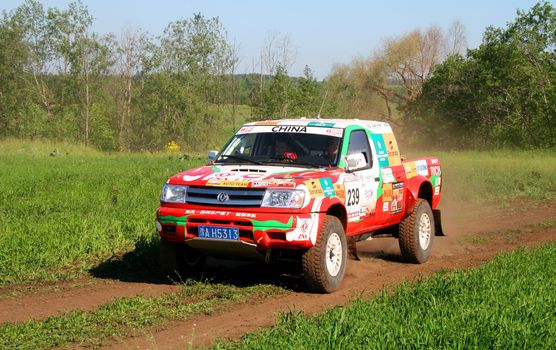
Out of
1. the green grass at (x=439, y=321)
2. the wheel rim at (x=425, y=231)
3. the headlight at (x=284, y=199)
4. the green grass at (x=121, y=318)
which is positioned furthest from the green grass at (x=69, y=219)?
the green grass at (x=439, y=321)

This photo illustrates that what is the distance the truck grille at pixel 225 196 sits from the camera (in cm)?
773

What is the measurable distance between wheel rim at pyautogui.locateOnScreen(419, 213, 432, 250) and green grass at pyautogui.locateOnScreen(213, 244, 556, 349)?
8.99 feet

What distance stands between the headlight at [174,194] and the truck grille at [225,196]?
0.07 meters

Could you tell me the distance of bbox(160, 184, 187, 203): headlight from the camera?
811 centimetres

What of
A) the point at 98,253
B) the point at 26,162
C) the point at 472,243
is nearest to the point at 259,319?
the point at 98,253

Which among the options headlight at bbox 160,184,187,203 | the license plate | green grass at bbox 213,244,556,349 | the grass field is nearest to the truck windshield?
headlight at bbox 160,184,187,203

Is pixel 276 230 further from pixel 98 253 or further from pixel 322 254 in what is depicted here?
pixel 98 253

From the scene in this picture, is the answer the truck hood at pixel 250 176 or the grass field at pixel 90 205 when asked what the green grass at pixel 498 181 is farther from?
the truck hood at pixel 250 176

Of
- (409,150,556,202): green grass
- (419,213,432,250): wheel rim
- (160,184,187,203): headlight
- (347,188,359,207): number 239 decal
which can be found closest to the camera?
(160,184,187,203): headlight

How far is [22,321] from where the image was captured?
677cm

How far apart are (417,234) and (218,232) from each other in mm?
3479

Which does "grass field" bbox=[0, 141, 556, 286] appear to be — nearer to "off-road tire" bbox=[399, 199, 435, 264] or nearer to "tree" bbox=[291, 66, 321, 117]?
"off-road tire" bbox=[399, 199, 435, 264]

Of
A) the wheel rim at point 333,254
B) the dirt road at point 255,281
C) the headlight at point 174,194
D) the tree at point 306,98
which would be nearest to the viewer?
the dirt road at point 255,281

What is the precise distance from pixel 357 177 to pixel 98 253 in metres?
3.91
